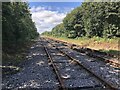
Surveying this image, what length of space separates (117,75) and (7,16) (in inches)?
430

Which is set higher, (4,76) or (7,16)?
(7,16)

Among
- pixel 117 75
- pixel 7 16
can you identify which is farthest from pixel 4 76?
pixel 7 16

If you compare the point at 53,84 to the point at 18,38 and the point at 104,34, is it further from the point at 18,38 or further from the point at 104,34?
the point at 104,34

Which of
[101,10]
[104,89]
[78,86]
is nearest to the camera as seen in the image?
[104,89]

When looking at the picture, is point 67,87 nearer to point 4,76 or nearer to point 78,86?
point 78,86

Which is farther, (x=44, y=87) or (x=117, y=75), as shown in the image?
(x=117, y=75)

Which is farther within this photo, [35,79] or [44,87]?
[35,79]

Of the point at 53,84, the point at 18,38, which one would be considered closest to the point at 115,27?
the point at 18,38

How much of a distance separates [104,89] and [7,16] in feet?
42.5

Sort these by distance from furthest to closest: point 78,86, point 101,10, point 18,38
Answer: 1. point 101,10
2. point 18,38
3. point 78,86

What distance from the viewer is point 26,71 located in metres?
14.9

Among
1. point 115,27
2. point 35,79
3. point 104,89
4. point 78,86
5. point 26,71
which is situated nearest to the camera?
point 104,89

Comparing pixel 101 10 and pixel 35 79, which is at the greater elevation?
pixel 101 10

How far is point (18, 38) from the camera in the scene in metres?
26.2
